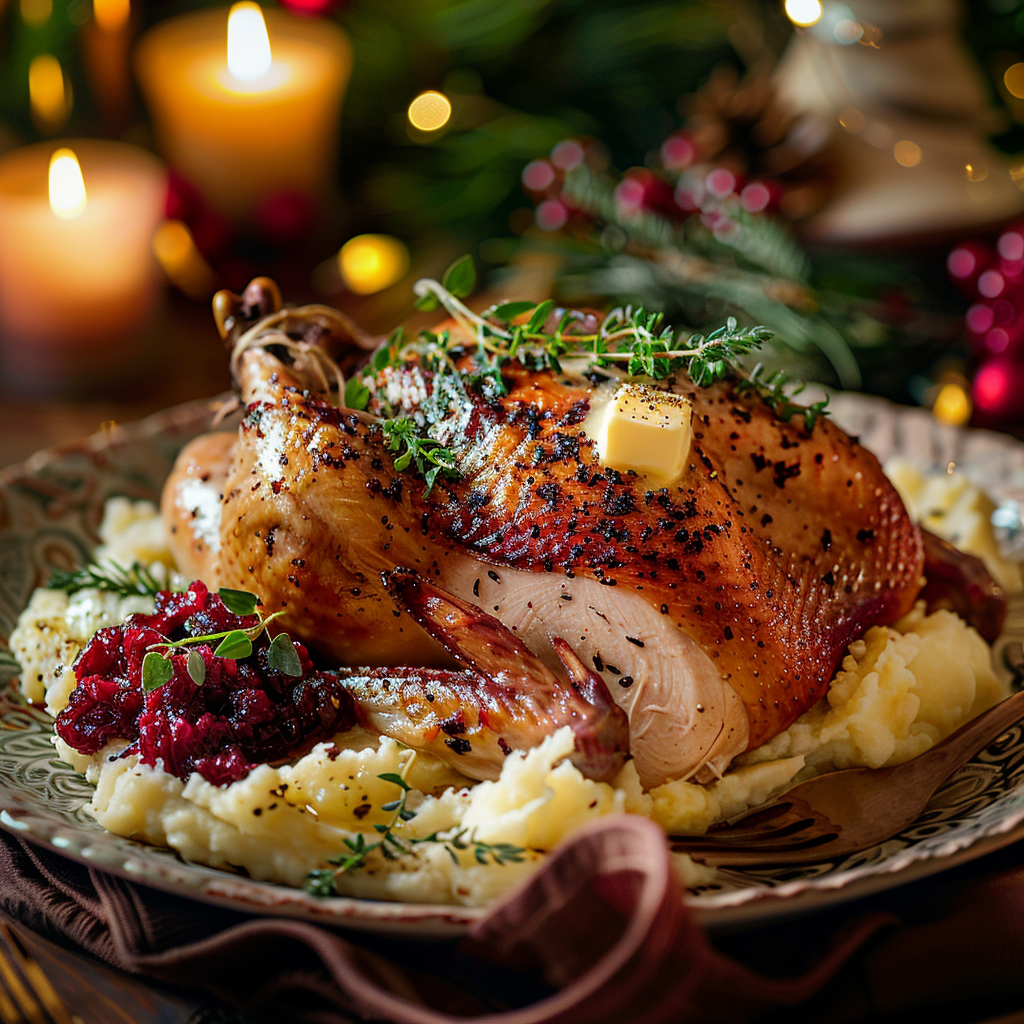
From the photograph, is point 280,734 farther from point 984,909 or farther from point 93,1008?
point 984,909


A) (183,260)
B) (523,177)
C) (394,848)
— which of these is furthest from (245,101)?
(394,848)

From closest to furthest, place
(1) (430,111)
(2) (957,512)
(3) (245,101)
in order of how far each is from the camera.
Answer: (2) (957,512), (3) (245,101), (1) (430,111)

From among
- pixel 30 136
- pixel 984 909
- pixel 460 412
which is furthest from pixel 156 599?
pixel 30 136

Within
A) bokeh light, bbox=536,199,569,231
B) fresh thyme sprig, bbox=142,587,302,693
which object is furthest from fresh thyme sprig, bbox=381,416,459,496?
bokeh light, bbox=536,199,569,231

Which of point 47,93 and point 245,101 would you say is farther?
point 47,93

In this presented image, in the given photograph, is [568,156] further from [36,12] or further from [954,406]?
[36,12]
